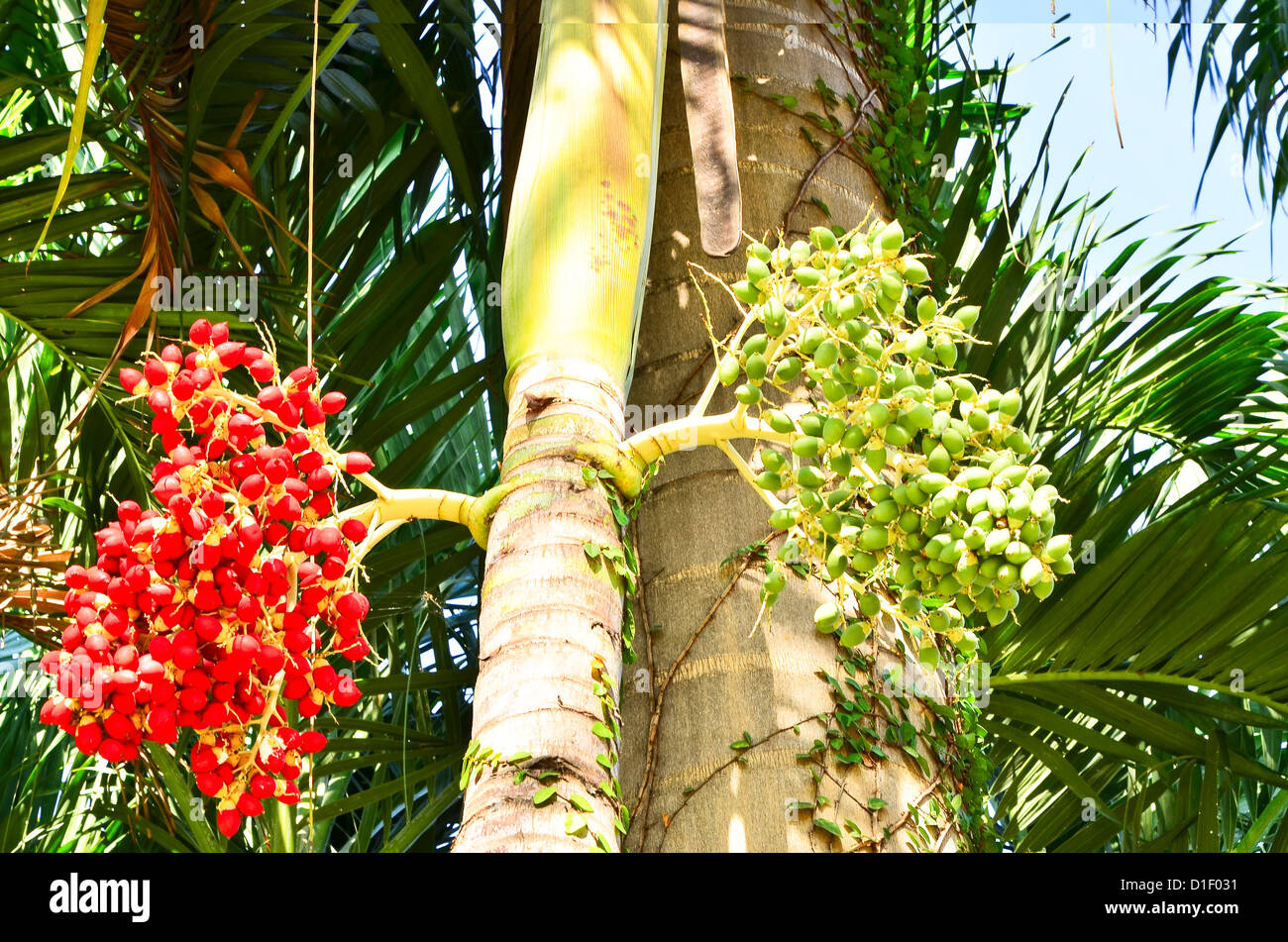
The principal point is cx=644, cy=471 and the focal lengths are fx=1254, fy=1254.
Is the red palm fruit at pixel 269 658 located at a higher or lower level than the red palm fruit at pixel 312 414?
lower

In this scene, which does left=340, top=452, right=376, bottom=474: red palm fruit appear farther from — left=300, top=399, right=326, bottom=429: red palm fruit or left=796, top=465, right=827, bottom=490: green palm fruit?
left=796, top=465, right=827, bottom=490: green palm fruit

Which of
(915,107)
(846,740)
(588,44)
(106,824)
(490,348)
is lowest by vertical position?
(846,740)

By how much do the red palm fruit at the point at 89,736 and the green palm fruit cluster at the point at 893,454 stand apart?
2.28 ft

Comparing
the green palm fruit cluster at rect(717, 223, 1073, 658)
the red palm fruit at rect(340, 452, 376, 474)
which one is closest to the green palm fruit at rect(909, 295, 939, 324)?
the green palm fruit cluster at rect(717, 223, 1073, 658)

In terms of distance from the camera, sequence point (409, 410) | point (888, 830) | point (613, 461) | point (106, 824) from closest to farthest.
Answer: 1. point (613, 461)
2. point (888, 830)
3. point (409, 410)
4. point (106, 824)

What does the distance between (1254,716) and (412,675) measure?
1704mm

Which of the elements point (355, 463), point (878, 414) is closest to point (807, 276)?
point (878, 414)

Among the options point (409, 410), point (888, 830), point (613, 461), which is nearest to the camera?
point (613, 461)

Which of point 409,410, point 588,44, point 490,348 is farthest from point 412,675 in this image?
point 588,44

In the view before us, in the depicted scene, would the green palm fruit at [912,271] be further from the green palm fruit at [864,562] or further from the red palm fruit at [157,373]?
the red palm fruit at [157,373]

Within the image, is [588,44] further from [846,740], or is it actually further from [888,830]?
[888,830]

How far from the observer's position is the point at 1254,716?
2.52m

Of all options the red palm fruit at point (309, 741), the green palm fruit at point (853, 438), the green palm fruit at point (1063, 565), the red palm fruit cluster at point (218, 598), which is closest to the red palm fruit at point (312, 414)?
the red palm fruit cluster at point (218, 598)

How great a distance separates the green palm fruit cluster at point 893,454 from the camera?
1211mm
